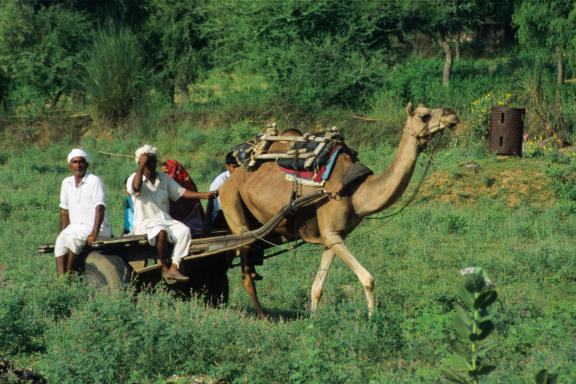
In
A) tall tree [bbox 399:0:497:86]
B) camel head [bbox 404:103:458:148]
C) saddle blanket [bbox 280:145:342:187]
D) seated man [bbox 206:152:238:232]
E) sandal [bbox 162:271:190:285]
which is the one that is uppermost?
tall tree [bbox 399:0:497:86]

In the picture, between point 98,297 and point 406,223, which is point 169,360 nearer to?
point 98,297

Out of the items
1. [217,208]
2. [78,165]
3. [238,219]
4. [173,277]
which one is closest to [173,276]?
[173,277]

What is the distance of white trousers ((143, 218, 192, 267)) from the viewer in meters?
11.2

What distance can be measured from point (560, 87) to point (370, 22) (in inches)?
208

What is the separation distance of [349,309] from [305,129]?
15.8 m

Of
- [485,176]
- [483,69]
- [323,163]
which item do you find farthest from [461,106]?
[323,163]

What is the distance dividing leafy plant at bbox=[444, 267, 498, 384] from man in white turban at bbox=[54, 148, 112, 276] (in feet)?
19.7

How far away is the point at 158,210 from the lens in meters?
11.6

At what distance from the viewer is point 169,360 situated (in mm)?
8742

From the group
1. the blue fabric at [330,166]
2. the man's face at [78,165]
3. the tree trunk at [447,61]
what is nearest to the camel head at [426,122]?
the blue fabric at [330,166]

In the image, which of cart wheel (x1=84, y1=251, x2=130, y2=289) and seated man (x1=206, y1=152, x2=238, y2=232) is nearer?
cart wheel (x1=84, y1=251, x2=130, y2=289)

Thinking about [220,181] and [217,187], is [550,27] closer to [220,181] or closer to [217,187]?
[220,181]

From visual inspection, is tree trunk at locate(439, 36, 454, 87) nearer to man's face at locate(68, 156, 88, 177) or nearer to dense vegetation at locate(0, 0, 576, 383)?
dense vegetation at locate(0, 0, 576, 383)

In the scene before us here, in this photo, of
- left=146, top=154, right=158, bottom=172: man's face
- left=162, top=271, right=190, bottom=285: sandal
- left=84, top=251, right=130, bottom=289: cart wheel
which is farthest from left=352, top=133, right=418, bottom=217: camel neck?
left=84, top=251, right=130, bottom=289: cart wheel
